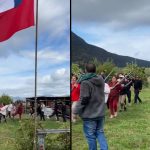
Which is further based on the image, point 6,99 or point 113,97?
point 113,97

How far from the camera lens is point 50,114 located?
11.7 m

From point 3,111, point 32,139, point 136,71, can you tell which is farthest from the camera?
point 136,71

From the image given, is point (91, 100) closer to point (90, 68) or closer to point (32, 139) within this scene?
point (90, 68)

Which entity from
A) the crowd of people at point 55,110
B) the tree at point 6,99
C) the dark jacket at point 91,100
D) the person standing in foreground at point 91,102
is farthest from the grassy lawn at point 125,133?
the dark jacket at point 91,100

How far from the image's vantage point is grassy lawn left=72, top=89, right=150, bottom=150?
11747mm

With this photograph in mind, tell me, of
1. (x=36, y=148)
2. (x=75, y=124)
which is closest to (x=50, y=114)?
(x=36, y=148)

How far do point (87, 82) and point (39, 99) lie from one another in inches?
79.8

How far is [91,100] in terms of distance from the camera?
878 cm

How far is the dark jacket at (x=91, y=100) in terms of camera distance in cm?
872

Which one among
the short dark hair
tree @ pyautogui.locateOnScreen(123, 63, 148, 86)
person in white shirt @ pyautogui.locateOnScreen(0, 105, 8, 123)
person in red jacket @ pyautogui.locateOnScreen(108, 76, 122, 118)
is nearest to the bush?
the short dark hair

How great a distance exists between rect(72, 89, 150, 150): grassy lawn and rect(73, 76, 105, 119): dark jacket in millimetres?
2789

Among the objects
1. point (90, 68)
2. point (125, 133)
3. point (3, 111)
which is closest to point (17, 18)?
point (90, 68)

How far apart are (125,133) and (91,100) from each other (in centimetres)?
540

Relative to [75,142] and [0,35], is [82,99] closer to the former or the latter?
[0,35]
